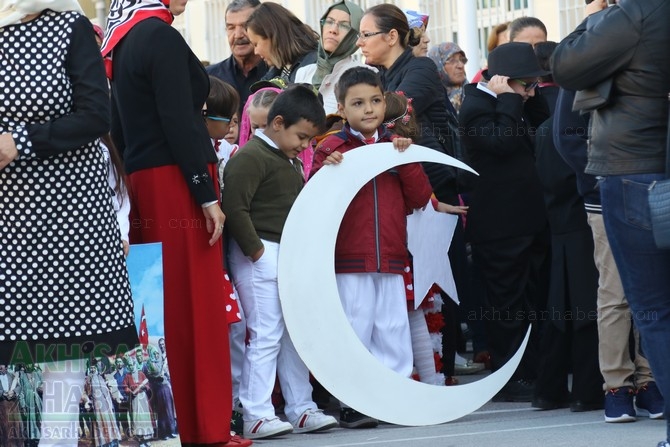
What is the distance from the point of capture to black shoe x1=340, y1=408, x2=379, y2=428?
5.81m

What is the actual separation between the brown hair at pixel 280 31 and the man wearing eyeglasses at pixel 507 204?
1.01 meters

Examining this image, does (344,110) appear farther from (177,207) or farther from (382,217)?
(177,207)

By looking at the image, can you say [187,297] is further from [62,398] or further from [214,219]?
[62,398]

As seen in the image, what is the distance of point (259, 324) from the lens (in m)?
5.74

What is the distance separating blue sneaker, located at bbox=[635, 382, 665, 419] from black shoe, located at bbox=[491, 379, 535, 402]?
85 cm

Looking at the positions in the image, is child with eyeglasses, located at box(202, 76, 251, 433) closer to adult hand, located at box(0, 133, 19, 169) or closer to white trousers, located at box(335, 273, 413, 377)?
white trousers, located at box(335, 273, 413, 377)

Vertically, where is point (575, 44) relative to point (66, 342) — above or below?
above

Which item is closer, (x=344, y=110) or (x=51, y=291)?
(x=51, y=291)

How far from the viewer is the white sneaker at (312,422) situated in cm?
579

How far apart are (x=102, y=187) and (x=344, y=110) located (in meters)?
1.98

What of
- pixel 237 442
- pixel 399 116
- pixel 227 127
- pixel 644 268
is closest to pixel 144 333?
pixel 237 442

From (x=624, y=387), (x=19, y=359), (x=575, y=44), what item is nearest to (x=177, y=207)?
(x=19, y=359)

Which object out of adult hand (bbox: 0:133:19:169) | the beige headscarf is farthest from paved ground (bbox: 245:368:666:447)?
the beige headscarf

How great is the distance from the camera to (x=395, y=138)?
5.89 m
